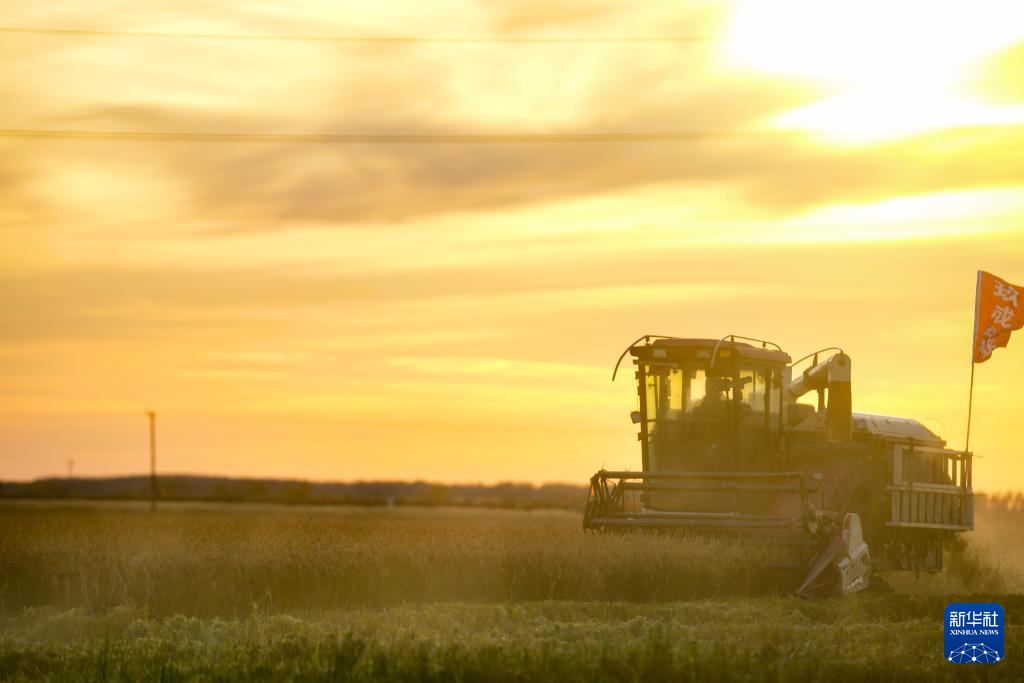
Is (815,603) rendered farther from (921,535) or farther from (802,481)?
(921,535)

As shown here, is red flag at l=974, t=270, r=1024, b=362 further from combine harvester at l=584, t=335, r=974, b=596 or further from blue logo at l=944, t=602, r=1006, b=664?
blue logo at l=944, t=602, r=1006, b=664

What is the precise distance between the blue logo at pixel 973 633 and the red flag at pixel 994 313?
1065 cm

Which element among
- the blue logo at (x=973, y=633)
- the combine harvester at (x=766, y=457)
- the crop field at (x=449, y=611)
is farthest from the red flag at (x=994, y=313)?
the blue logo at (x=973, y=633)

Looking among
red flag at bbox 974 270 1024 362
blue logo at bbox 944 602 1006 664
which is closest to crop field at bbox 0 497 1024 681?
blue logo at bbox 944 602 1006 664

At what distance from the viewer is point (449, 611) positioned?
17953 millimetres

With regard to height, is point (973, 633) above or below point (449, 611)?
above

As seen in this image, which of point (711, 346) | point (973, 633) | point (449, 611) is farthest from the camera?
point (711, 346)

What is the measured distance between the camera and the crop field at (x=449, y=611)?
12133 millimetres

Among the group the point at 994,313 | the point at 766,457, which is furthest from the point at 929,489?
the point at 994,313

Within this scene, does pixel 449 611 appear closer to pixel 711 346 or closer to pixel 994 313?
pixel 711 346

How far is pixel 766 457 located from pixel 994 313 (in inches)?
272

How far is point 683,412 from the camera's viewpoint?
25188 mm

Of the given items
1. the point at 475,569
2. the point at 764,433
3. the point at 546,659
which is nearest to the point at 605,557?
the point at 475,569

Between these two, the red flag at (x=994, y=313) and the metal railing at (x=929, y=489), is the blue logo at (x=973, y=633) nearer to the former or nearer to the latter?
the metal railing at (x=929, y=489)
